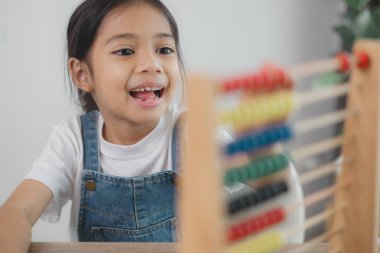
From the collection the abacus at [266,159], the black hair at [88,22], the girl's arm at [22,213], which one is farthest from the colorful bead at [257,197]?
the black hair at [88,22]

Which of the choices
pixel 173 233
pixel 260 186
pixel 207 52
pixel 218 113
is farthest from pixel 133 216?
pixel 207 52

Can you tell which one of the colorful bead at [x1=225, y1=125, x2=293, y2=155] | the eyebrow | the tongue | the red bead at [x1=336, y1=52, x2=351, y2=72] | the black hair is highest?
the black hair

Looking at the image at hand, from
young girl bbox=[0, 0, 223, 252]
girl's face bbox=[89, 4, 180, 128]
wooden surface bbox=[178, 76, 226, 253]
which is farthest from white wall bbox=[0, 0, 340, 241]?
wooden surface bbox=[178, 76, 226, 253]

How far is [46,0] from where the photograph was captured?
1593 millimetres

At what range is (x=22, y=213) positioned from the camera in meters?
0.87

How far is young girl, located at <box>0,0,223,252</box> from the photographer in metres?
0.97

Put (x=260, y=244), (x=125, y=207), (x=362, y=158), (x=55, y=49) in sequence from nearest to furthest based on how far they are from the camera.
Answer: (x=260, y=244) < (x=362, y=158) < (x=125, y=207) < (x=55, y=49)

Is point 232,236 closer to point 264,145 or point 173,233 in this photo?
point 264,145

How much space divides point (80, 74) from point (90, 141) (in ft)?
0.46

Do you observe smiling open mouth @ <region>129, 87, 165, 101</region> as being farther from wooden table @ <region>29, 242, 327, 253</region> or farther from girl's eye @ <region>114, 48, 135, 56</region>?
wooden table @ <region>29, 242, 327, 253</region>

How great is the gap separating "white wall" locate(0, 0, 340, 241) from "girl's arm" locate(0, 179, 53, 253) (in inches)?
28.8

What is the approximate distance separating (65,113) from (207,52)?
22.0 inches

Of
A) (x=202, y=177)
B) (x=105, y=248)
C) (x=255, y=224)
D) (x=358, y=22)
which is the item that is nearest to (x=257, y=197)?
(x=255, y=224)

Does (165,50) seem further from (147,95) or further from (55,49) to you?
(55,49)
